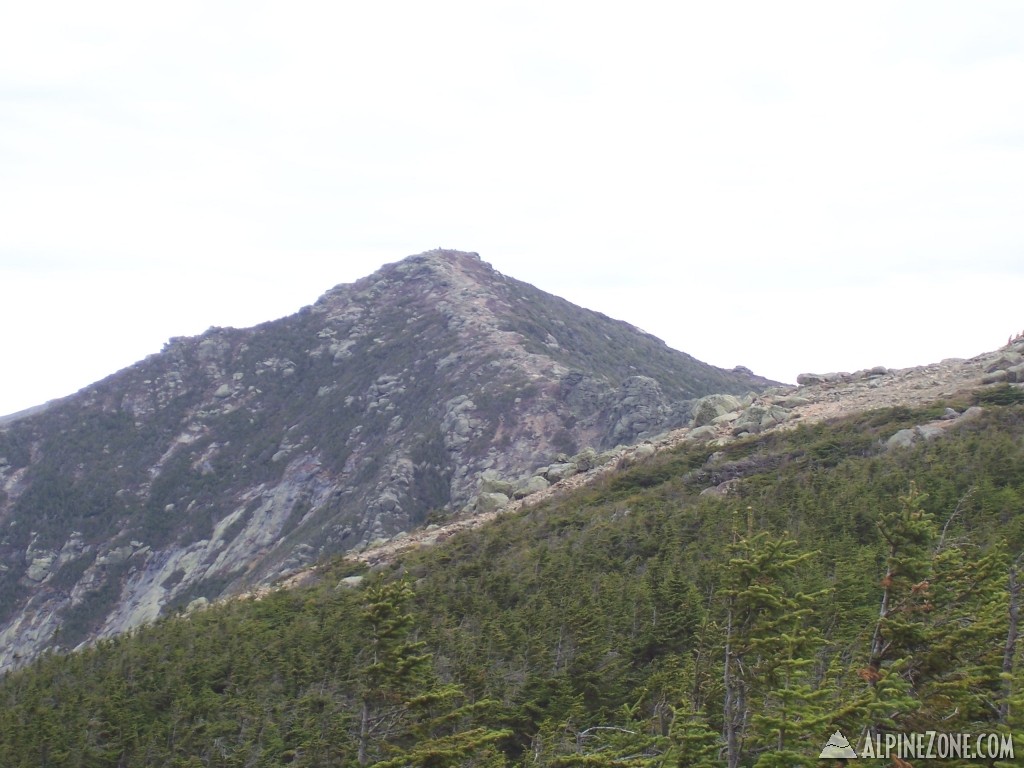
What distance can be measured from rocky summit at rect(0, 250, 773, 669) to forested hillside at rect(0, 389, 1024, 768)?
16.7m

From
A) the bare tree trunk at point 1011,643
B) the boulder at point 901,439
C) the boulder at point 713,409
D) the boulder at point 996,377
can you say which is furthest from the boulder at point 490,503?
the bare tree trunk at point 1011,643

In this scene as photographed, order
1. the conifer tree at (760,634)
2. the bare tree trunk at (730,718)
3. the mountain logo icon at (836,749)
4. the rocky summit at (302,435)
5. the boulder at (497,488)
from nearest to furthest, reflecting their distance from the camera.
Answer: the mountain logo icon at (836,749) < the bare tree trunk at (730,718) < the conifer tree at (760,634) < the boulder at (497,488) < the rocky summit at (302,435)

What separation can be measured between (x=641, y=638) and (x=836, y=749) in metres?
12.1

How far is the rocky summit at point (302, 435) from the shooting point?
7006 cm

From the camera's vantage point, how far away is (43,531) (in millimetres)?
81625

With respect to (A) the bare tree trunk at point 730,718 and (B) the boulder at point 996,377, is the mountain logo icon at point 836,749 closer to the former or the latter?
(A) the bare tree trunk at point 730,718

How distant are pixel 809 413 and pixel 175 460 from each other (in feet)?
221

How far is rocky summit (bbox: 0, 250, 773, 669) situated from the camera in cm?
7006

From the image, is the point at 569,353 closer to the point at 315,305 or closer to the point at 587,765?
the point at 315,305

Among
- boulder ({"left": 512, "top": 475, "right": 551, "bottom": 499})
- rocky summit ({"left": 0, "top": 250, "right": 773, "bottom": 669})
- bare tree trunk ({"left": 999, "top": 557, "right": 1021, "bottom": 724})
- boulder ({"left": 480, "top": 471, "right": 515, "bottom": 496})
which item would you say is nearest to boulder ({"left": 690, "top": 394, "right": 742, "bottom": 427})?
rocky summit ({"left": 0, "top": 250, "right": 773, "bottom": 669})

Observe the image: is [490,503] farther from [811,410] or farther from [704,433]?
[811,410]

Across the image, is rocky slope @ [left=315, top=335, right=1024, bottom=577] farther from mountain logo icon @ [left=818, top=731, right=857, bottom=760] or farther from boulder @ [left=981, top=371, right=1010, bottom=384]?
mountain logo icon @ [left=818, top=731, right=857, bottom=760]

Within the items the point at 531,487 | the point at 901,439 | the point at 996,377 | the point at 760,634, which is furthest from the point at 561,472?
the point at 760,634

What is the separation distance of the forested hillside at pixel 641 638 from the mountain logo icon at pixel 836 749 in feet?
0.70
